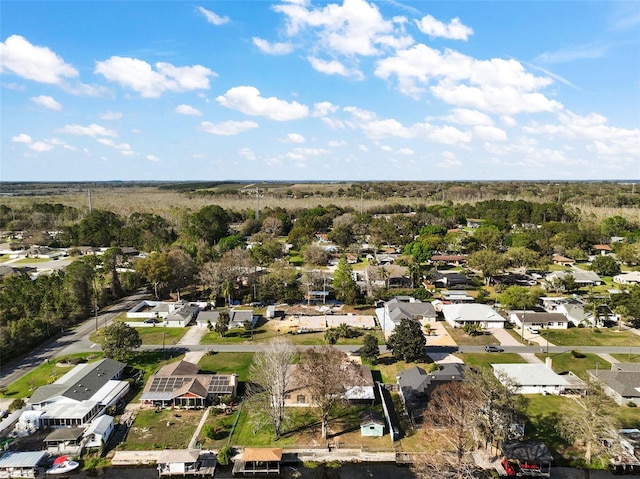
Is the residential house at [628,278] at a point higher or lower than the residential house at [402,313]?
higher

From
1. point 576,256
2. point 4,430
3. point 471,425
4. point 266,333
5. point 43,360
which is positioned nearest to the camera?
point 471,425

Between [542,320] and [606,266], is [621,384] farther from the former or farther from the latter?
[606,266]

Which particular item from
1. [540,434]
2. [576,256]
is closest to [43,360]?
[540,434]

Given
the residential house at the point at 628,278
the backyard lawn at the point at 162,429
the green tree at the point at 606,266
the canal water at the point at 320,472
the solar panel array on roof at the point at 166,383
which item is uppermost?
the green tree at the point at 606,266

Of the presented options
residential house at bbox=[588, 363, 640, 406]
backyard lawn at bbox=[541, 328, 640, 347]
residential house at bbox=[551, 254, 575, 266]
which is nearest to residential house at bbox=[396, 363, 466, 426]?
residential house at bbox=[588, 363, 640, 406]

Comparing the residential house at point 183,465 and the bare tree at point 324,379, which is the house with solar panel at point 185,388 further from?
the bare tree at point 324,379

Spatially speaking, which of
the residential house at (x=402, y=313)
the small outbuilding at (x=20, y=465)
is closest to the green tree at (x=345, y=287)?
the residential house at (x=402, y=313)

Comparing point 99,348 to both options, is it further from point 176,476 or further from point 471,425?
point 471,425
